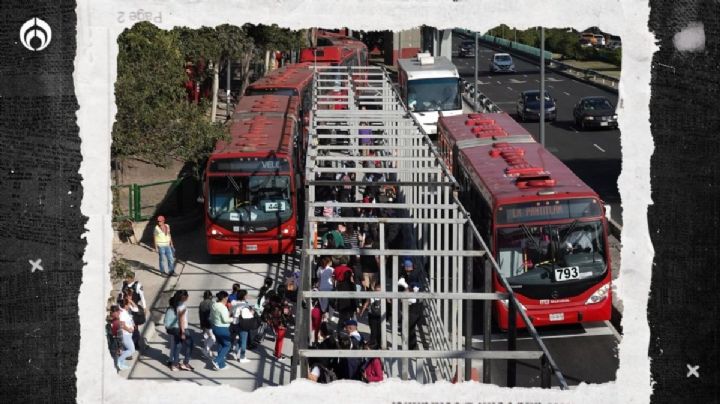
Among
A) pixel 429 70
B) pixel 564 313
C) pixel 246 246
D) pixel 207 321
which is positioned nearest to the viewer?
pixel 207 321

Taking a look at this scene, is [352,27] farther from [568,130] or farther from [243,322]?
[568,130]

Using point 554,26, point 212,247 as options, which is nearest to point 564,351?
point 212,247

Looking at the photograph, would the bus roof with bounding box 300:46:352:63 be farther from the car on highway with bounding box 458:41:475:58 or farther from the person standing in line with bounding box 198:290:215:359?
the car on highway with bounding box 458:41:475:58

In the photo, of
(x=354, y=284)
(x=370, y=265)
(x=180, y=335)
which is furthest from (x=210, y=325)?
(x=370, y=265)

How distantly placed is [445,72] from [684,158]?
121 feet

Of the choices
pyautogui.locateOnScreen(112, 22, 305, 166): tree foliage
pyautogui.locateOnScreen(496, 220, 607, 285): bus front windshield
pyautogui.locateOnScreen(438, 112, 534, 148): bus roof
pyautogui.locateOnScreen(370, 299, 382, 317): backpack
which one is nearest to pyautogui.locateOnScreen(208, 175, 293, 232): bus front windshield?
pyautogui.locateOnScreen(112, 22, 305, 166): tree foliage

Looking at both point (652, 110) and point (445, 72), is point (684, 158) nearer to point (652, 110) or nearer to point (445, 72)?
point (652, 110)

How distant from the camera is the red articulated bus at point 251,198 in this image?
22734 millimetres

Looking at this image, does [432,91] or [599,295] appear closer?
[599,295]

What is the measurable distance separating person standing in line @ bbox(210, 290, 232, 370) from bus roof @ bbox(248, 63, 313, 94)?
56.5ft

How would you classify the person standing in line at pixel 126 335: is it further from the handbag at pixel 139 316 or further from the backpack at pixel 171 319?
the handbag at pixel 139 316

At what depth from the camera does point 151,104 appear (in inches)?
821

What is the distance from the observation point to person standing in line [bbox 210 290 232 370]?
1538 centimetres

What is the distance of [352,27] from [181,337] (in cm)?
1210
